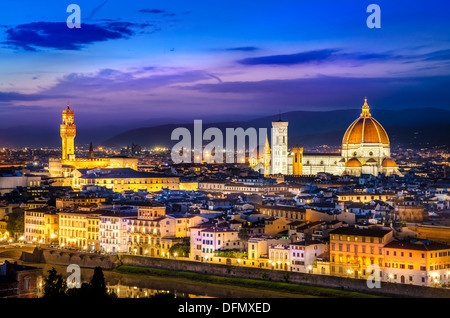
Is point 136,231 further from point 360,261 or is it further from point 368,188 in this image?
point 368,188

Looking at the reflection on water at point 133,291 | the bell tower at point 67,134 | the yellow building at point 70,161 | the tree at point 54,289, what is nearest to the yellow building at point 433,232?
the reflection on water at point 133,291

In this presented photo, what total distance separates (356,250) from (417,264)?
266cm

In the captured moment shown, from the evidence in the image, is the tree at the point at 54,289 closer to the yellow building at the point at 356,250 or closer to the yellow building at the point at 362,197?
the yellow building at the point at 356,250

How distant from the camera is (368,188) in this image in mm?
60438

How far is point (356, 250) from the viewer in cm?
3288

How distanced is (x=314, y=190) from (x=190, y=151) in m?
87.8

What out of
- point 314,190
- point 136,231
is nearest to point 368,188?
point 314,190

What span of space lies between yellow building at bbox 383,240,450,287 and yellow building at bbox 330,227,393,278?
466 mm

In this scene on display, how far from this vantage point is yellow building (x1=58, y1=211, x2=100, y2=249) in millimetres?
43844

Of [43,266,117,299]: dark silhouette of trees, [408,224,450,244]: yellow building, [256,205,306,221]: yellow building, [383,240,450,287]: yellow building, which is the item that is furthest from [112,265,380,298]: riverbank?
[256,205,306,221]: yellow building

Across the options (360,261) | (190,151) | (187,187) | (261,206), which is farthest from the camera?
(190,151)

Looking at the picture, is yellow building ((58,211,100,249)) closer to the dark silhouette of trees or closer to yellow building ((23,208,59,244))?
yellow building ((23,208,59,244))

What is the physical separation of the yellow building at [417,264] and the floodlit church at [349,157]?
1949 inches

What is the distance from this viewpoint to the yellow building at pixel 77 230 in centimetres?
4384
